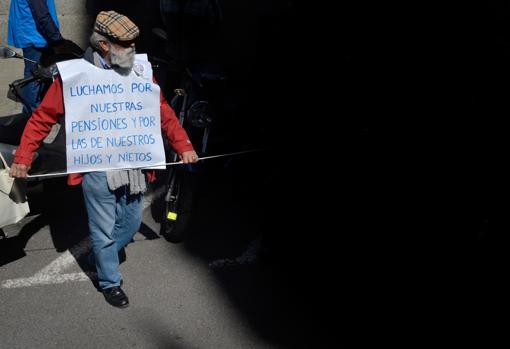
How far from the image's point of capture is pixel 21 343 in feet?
12.9

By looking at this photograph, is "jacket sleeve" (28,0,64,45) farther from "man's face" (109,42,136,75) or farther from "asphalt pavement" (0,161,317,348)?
"man's face" (109,42,136,75)

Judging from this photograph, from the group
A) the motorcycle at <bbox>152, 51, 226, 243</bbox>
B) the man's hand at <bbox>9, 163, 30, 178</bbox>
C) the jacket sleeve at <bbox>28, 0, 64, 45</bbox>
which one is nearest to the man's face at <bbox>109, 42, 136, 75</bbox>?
the man's hand at <bbox>9, 163, 30, 178</bbox>

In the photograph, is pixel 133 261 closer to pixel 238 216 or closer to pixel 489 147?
pixel 238 216

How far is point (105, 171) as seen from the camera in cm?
402

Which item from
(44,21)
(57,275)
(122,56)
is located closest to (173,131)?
(122,56)

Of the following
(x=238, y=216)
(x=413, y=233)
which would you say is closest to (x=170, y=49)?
(x=238, y=216)

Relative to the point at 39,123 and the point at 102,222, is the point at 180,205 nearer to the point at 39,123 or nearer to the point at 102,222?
the point at 102,222

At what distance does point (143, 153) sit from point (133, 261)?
1.06 metres

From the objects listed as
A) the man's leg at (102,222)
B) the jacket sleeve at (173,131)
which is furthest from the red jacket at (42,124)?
the jacket sleeve at (173,131)

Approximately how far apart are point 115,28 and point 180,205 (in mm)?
1743

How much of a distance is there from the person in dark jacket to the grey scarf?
10.1ft

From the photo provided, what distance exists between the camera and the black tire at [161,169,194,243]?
5062mm

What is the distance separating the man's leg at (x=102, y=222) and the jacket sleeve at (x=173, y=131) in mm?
488

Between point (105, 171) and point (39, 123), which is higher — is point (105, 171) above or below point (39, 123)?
below
